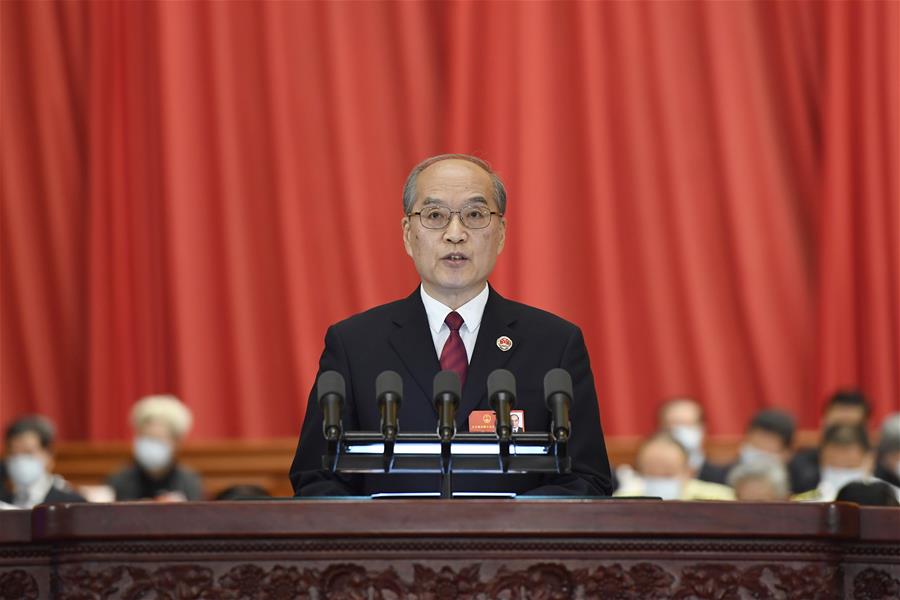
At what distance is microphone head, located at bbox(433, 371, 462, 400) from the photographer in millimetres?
2404

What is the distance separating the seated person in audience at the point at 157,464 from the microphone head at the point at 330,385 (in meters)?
4.81

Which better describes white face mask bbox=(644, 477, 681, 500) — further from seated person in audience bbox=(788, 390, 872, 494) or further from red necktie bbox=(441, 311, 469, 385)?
red necktie bbox=(441, 311, 469, 385)

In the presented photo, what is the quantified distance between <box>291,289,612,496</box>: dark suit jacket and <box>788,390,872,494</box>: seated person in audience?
4012mm

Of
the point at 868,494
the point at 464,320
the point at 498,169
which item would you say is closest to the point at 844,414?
the point at 498,169

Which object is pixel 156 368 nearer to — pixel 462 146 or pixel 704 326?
pixel 462 146

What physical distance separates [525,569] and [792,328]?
6485 mm

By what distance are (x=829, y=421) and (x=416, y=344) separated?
457 cm

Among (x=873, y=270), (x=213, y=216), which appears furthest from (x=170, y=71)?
(x=873, y=270)

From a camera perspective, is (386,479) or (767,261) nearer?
(386,479)

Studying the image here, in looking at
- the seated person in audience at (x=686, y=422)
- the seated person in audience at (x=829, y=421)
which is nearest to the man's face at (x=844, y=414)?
the seated person in audience at (x=829, y=421)

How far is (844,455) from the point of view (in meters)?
6.38

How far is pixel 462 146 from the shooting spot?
27.6 ft

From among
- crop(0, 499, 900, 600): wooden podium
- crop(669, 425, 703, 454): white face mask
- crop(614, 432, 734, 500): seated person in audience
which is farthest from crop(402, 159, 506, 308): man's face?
crop(669, 425, 703, 454): white face mask

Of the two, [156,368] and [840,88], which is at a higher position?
[840,88]
